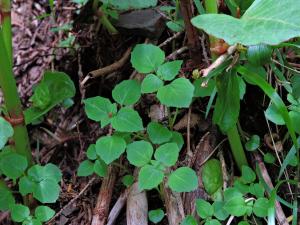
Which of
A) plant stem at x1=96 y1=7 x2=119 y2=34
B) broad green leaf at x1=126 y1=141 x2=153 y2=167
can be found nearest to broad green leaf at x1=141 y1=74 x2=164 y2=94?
broad green leaf at x1=126 y1=141 x2=153 y2=167

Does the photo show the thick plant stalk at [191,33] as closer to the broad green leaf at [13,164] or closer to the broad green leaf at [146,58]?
the broad green leaf at [146,58]

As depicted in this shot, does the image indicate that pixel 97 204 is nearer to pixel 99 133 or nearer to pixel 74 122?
pixel 99 133

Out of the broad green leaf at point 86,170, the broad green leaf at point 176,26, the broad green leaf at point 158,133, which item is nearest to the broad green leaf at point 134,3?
the broad green leaf at point 176,26

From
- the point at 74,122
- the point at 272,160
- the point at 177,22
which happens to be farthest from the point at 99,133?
the point at 272,160

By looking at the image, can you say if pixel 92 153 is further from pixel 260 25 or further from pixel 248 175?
pixel 260 25

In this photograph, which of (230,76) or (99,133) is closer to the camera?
(230,76)

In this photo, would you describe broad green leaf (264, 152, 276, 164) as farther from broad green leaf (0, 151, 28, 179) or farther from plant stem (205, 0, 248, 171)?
broad green leaf (0, 151, 28, 179)

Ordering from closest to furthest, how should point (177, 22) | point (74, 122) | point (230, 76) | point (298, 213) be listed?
1. point (230, 76)
2. point (298, 213)
3. point (177, 22)
4. point (74, 122)

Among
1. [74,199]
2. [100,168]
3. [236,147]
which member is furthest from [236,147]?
[74,199]
